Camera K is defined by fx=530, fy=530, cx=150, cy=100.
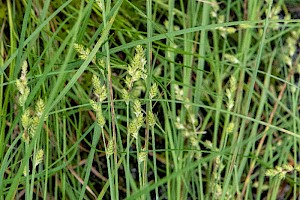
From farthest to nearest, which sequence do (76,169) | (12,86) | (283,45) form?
(283,45) < (76,169) < (12,86)

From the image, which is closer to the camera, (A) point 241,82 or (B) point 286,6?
(A) point 241,82

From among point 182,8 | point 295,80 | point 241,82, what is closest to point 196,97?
point 241,82

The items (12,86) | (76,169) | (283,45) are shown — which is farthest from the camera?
(283,45)

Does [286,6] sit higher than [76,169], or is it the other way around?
[286,6]

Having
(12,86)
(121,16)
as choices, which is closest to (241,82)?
(121,16)

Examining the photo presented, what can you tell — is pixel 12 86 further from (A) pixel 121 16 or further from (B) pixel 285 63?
(B) pixel 285 63

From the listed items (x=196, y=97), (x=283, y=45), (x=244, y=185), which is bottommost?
(x=244, y=185)

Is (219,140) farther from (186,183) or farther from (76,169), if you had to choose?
(76,169)

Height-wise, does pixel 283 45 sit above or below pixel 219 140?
above

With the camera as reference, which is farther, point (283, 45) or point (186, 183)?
point (283, 45)
